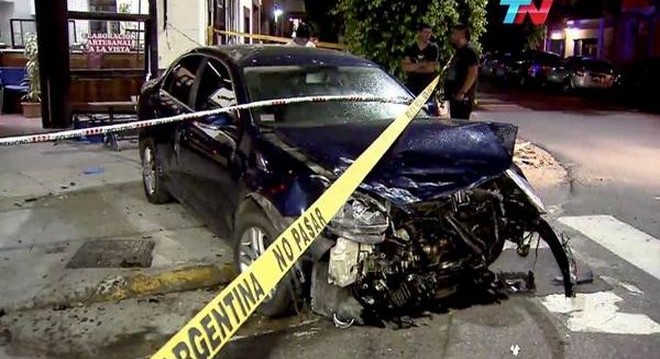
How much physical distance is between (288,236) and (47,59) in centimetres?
851

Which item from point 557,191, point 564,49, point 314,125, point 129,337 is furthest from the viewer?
point 564,49

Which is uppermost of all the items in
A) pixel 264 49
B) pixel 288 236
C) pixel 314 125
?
pixel 264 49

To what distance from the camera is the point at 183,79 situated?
643 centimetres

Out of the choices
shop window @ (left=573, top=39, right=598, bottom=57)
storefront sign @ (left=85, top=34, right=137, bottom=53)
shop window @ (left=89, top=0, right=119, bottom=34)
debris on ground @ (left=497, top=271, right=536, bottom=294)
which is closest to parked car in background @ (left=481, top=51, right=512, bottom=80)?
shop window @ (left=573, top=39, right=598, bottom=57)

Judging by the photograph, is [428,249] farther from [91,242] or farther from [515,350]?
[91,242]

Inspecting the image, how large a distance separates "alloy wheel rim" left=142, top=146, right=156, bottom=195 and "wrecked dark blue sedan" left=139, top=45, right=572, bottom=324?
1134 millimetres

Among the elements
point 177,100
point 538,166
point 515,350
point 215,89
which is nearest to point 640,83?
point 538,166

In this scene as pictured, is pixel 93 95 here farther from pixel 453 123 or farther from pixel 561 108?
pixel 561 108

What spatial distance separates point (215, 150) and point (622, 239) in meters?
3.98

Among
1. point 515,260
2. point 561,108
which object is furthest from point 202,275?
point 561,108

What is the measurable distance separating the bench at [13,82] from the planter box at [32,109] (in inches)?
22.2

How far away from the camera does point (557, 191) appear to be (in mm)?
8578

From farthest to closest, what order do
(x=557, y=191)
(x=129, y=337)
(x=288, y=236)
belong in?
1. (x=557, y=191)
2. (x=129, y=337)
3. (x=288, y=236)

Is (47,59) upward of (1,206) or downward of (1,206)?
upward
